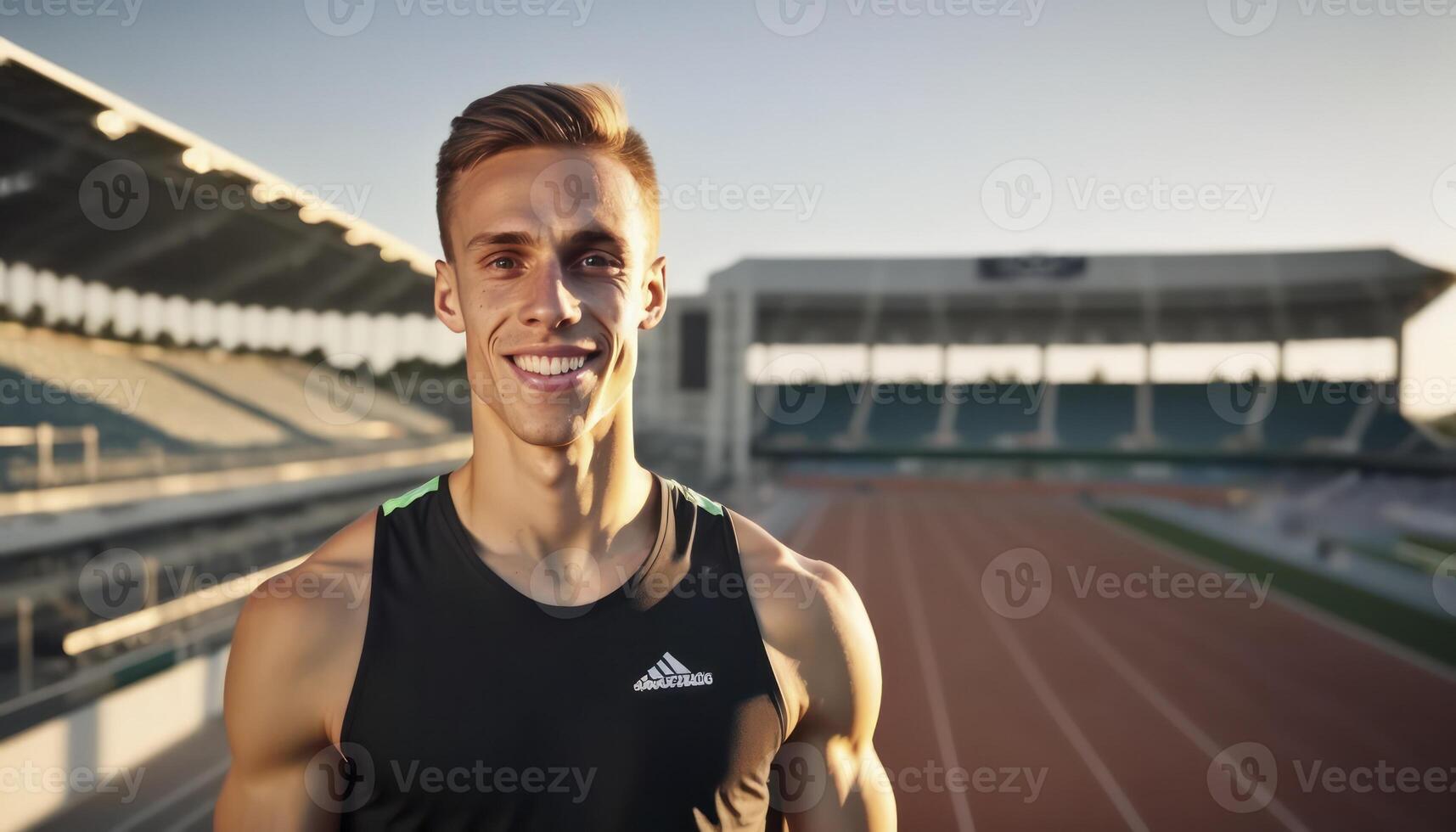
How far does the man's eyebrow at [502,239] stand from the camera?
149 cm

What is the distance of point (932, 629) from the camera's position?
42.9 ft

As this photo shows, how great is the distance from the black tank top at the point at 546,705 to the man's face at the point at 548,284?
1.04ft

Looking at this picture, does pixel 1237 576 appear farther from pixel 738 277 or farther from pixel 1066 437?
pixel 738 277

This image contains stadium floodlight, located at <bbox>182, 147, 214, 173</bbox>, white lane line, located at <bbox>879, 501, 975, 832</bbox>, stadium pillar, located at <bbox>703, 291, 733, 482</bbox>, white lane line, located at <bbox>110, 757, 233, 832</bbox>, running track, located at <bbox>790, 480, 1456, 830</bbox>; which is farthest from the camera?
stadium pillar, located at <bbox>703, 291, 733, 482</bbox>

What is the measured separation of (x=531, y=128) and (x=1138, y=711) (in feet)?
34.3

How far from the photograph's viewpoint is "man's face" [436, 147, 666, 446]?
1.47m

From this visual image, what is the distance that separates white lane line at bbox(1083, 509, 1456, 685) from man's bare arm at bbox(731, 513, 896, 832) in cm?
1242

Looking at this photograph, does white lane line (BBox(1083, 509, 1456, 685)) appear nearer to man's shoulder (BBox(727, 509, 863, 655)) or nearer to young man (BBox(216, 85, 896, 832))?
man's shoulder (BBox(727, 509, 863, 655))

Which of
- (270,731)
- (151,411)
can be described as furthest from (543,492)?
(151,411)

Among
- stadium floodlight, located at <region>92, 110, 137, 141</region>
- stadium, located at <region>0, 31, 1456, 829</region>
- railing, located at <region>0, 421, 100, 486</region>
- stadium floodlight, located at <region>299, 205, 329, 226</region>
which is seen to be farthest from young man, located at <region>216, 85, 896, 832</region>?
stadium floodlight, located at <region>299, 205, 329, 226</region>

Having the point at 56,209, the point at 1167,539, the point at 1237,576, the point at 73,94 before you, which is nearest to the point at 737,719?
the point at 73,94

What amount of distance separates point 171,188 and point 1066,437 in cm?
3294

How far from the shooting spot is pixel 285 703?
140 centimetres

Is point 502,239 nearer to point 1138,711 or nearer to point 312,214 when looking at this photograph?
point 1138,711
